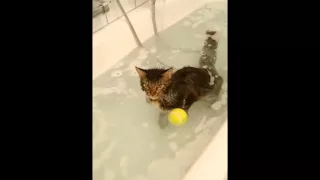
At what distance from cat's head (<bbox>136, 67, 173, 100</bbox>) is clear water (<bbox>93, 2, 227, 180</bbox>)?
225 millimetres

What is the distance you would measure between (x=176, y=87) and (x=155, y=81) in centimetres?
10

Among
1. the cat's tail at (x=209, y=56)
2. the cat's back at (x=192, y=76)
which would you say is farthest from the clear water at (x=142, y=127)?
the cat's back at (x=192, y=76)

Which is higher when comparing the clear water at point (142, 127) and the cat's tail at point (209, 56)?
the cat's tail at point (209, 56)

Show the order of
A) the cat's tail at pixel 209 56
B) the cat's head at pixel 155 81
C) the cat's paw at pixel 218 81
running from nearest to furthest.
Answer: the cat's head at pixel 155 81
the cat's paw at pixel 218 81
the cat's tail at pixel 209 56

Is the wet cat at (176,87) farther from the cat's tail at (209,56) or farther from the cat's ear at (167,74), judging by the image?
the cat's tail at (209,56)

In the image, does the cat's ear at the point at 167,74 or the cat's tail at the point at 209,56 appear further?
the cat's tail at the point at 209,56

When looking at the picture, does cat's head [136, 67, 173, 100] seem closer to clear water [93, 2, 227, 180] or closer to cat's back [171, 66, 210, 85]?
cat's back [171, 66, 210, 85]

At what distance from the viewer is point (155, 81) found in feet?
3.55

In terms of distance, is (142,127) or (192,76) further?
(142,127)

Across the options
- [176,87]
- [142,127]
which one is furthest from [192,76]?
[142,127]

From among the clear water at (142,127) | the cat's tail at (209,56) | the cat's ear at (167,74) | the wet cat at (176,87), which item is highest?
the cat's ear at (167,74)

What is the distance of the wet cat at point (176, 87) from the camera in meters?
1.10

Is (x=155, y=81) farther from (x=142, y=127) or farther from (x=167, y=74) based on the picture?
(x=142, y=127)
